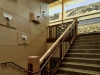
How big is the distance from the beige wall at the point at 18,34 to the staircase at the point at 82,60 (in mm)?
1405

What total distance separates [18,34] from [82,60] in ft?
7.20

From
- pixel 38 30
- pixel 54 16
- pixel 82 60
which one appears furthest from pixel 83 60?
pixel 54 16

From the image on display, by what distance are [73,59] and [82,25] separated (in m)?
4.94

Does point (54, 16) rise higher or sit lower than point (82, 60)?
higher

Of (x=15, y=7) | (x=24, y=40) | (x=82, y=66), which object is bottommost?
(x=82, y=66)

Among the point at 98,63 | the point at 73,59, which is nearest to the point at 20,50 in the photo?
the point at 73,59

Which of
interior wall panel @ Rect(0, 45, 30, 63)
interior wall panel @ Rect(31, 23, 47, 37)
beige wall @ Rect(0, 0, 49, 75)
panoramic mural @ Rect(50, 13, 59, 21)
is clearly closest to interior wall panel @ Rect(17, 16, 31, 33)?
beige wall @ Rect(0, 0, 49, 75)

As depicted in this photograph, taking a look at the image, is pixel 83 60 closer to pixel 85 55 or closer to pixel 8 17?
pixel 85 55

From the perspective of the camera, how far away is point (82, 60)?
2918 mm

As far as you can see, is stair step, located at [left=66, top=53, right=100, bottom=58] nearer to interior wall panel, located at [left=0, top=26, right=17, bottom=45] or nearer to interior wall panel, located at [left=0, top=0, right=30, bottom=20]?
interior wall panel, located at [left=0, top=26, right=17, bottom=45]

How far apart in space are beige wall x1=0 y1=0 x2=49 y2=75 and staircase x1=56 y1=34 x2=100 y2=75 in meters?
1.41

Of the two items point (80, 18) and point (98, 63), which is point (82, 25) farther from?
point (98, 63)

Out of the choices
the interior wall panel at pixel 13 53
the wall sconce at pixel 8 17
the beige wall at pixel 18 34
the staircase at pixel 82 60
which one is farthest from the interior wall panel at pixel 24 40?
the staircase at pixel 82 60

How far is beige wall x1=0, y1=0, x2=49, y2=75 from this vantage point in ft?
8.75
